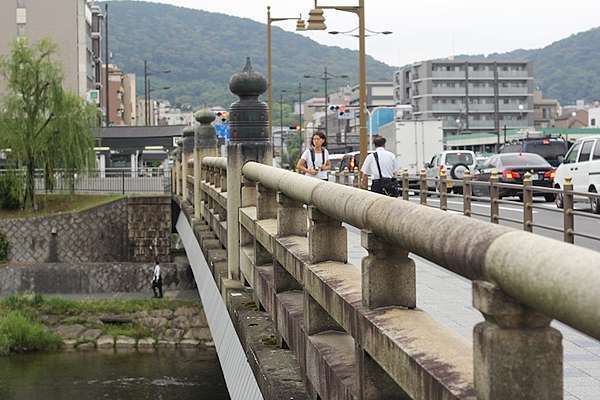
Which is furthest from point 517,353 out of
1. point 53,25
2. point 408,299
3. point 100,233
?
point 53,25

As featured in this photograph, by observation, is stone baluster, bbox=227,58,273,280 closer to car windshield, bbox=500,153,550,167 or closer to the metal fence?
car windshield, bbox=500,153,550,167

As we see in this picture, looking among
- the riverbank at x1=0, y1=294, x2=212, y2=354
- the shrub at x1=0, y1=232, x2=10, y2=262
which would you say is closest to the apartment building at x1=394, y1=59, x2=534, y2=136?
the shrub at x1=0, y1=232, x2=10, y2=262

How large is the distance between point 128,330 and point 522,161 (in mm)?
20151

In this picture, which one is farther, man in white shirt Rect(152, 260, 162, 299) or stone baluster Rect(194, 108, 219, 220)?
man in white shirt Rect(152, 260, 162, 299)

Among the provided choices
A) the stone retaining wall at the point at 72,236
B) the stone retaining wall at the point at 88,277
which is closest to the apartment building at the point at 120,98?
the stone retaining wall at the point at 72,236

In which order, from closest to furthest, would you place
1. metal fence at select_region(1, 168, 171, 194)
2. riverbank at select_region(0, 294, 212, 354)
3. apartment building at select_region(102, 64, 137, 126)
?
riverbank at select_region(0, 294, 212, 354) → metal fence at select_region(1, 168, 171, 194) → apartment building at select_region(102, 64, 137, 126)

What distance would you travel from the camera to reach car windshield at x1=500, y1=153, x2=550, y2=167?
30.6 metres

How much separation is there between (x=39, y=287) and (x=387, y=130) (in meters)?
19.2

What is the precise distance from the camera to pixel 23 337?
1681 inches

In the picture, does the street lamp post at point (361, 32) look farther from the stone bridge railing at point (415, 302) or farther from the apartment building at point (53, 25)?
the apartment building at point (53, 25)

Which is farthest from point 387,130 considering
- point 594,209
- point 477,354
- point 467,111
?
point 467,111

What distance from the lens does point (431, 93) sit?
14962 cm

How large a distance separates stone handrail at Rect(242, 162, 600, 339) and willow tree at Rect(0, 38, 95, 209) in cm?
4795

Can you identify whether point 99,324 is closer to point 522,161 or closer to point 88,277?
point 88,277
